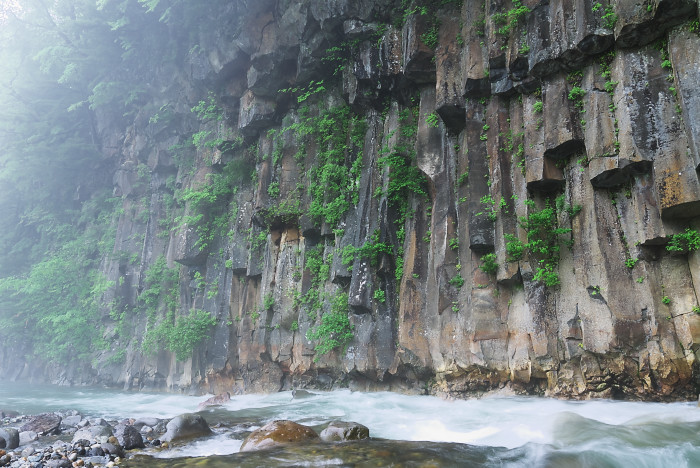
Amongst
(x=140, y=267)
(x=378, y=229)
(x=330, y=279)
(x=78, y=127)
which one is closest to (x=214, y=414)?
(x=330, y=279)

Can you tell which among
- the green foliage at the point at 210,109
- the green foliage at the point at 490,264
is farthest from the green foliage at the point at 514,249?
the green foliage at the point at 210,109

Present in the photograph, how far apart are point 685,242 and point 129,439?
11.0 m

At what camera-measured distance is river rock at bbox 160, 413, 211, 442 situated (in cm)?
912

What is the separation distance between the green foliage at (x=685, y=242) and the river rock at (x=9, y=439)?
13.4 m

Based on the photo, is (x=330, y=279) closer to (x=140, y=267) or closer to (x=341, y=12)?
(x=341, y=12)

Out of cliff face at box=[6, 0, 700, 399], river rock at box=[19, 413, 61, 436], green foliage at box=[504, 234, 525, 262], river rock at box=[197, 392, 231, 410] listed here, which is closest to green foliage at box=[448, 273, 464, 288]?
cliff face at box=[6, 0, 700, 399]

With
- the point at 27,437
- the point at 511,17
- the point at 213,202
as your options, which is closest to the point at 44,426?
the point at 27,437

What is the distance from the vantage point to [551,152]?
35.3 feet

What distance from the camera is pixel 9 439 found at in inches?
368

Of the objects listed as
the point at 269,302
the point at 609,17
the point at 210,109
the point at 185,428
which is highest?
the point at 210,109

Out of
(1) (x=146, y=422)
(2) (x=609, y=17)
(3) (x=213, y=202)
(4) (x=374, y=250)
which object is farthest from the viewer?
(3) (x=213, y=202)

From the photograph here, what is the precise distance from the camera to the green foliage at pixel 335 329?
15.1 meters

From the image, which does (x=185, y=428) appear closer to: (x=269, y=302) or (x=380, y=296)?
(x=380, y=296)

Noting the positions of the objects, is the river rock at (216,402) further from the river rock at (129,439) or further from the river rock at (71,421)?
the river rock at (129,439)
